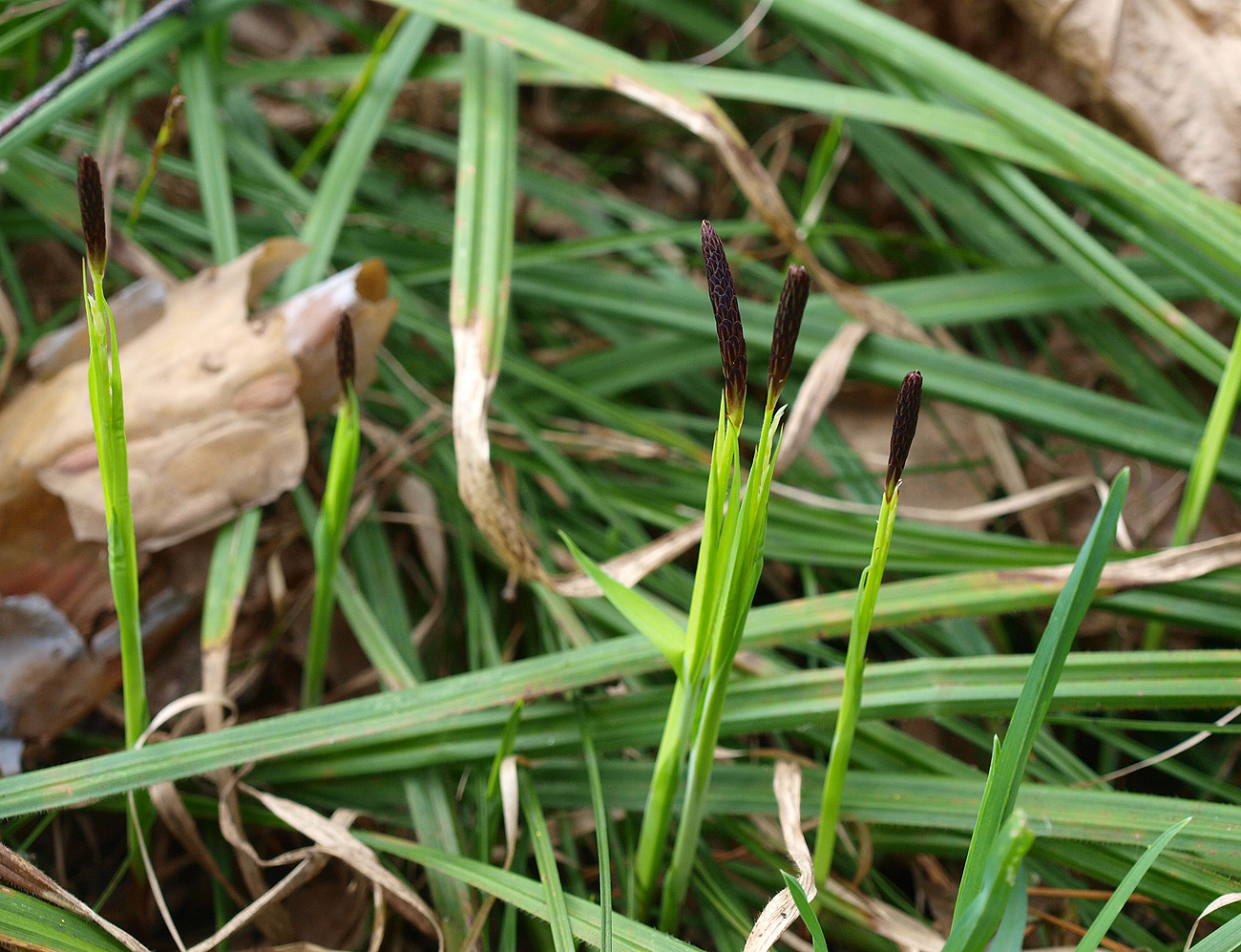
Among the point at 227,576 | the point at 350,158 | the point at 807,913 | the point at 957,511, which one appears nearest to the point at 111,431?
the point at 227,576

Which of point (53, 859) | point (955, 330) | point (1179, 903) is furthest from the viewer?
point (955, 330)

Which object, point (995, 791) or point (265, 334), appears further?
point (265, 334)

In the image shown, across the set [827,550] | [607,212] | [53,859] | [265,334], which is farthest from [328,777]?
[607,212]

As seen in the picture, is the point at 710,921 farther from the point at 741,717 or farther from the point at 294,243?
the point at 294,243

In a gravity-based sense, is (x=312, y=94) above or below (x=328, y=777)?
above

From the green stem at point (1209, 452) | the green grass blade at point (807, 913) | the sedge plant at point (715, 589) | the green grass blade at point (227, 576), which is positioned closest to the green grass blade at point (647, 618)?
the sedge plant at point (715, 589)

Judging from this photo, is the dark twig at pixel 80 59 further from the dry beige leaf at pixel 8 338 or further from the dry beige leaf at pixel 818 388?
the dry beige leaf at pixel 818 388

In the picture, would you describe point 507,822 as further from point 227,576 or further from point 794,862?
point 227,576
